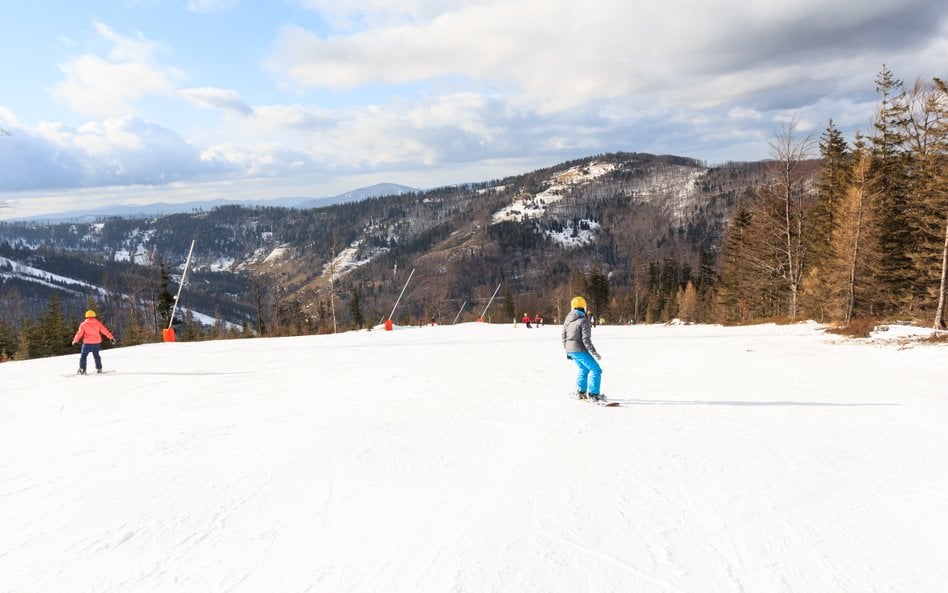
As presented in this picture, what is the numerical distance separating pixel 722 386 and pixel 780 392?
109 centimetres

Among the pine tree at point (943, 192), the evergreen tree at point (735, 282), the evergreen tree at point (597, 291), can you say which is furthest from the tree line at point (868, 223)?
the evergreen tree at point (597, 291)

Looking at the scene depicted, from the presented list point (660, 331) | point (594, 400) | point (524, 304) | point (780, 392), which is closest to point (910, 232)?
point (660, 331)

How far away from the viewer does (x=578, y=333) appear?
9047 millimetres

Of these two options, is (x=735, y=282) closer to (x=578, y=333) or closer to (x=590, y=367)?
(x=590, y=367)

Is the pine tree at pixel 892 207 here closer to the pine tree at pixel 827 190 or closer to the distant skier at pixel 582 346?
the pine tree at pixel 827 190

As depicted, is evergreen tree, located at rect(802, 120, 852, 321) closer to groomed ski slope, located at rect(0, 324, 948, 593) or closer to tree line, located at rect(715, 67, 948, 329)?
tree line, located at rect(715, 67, 948, 329)

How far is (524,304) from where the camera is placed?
13800cm

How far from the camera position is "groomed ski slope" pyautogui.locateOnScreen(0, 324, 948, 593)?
3.87 metres

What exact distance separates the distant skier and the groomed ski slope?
55 centimetres

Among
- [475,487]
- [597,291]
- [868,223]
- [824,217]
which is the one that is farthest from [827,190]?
[597,291]

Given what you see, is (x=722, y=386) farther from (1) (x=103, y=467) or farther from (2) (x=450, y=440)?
(1) (x=103, y=467)

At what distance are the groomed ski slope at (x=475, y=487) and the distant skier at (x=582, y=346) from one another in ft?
1.79

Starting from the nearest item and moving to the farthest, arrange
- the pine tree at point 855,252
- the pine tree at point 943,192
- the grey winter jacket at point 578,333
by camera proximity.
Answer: the grey winter jacket at point 578,333 → the pine tree at point 943,192 → the pine tree at point 855,252

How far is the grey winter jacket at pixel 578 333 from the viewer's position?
898 cm
